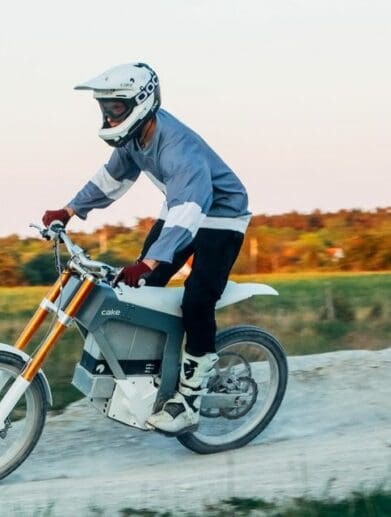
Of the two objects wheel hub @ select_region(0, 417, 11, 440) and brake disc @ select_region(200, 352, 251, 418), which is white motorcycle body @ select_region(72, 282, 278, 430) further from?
wheel hub @ select_region(0, 417, 11, 440)

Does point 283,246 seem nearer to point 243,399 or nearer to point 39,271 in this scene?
point 39,271

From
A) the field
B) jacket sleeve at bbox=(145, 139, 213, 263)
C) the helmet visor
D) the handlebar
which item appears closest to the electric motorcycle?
the handlebar

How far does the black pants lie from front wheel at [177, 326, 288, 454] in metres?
0.31

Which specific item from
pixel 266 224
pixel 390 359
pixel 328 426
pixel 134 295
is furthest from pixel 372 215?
pixel 134 295

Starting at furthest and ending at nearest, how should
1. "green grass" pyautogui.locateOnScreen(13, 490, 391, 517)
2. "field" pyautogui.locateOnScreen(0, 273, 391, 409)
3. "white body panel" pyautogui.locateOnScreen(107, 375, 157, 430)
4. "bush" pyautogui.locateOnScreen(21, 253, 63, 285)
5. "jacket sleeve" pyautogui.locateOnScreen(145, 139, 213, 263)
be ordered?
"bush" pyautogui.locateOnScreen(21, 253, 63, 285)
"field" pyautogui.locateOnScreen(0, 273, 391, 409)
"white body panel" pyautogui.locateOnScreen(107, 375, 157, 430)
"jacket sleeve" pyautogui.locateOnScreen(145, 139, 213, 263)
"green grass" pyautogui.locateOnScreen(13, 490, 391, 517)

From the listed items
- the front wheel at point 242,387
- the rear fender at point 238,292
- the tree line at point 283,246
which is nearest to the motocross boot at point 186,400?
the front wheel at point 242,387

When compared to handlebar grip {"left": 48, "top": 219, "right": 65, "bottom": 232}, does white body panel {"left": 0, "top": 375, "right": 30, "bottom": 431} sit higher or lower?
lower

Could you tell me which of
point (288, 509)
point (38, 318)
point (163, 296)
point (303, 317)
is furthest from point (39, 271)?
point (288, 509)

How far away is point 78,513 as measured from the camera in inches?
246

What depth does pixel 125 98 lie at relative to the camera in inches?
280

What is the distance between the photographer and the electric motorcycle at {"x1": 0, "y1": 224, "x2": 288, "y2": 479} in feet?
23.1

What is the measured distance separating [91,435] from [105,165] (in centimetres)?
172

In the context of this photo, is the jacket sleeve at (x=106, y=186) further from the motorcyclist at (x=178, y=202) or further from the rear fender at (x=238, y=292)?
the rear fender at (x=238, y=292)

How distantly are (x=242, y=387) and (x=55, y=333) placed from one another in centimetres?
142
